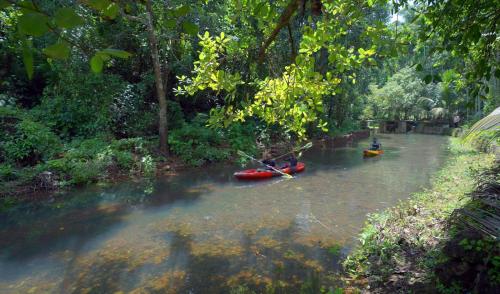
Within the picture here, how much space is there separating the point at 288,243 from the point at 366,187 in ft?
18.1

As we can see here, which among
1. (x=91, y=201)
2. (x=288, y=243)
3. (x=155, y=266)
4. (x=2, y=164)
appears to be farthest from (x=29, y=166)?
(x=288, y=243)

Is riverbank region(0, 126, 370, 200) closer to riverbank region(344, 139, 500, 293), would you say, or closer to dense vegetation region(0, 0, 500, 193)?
dense vegetation region(0, 0, 500, 193)

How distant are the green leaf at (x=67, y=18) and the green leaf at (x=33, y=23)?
0.04m

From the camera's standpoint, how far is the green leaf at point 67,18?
1.05 meters

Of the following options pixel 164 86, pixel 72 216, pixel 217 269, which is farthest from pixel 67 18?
pixel 164 86

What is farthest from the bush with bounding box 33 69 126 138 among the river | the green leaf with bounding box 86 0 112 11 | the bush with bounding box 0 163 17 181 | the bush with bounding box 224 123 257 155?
the green leaf with bounding box 86 0 112 11

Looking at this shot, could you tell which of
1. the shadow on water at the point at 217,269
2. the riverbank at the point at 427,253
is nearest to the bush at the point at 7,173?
the shadow on water at the point at 217,269

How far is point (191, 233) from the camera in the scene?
25.7 ft

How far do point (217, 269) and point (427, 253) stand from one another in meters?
3.30

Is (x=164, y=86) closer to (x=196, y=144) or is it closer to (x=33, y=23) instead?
(x=196, y=144)

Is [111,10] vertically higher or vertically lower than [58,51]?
higher

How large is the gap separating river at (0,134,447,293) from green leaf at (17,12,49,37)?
4.98m

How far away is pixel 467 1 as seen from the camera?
11.7 feet

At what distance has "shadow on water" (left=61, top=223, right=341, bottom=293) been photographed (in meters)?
5.47
